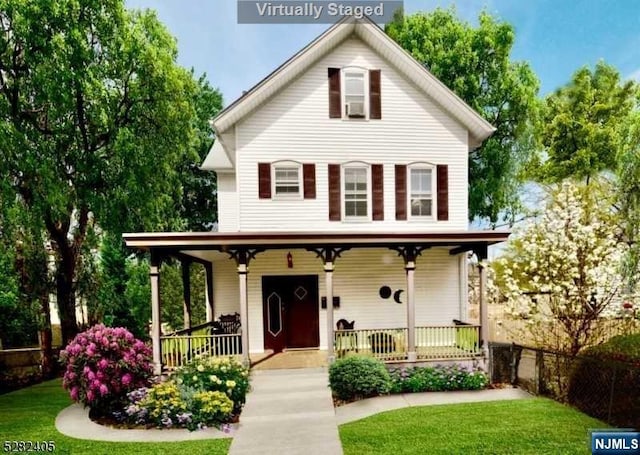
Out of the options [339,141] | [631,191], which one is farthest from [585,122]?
[339,141]

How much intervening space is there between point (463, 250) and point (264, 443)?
7583mm

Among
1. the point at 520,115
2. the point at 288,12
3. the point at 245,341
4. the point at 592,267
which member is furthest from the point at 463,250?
the point at 520,115

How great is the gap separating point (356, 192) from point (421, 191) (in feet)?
6.83

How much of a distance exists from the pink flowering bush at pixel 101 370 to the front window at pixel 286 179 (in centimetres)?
561

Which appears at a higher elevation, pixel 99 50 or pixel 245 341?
pixel 99 50

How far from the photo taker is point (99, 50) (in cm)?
1180

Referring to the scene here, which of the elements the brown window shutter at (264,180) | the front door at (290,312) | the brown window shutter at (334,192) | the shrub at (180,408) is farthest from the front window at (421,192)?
the shrub at (180,408)

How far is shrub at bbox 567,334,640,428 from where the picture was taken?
6.09 metres

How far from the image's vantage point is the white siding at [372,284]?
1095 centimetres

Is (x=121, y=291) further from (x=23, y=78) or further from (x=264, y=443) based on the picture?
(x=264, y=443)

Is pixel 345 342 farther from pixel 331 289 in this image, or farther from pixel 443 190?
pixel 443 190

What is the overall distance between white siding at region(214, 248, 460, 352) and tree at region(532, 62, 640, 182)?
49.2 feet

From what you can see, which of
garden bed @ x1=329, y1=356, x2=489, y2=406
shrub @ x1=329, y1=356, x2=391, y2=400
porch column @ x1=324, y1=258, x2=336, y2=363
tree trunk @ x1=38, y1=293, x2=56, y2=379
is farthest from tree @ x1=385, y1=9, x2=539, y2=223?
tree trunk @ x1=38, y1=293, x2=56, y2=379

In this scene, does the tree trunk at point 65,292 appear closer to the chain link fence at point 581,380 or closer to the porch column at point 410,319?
the porch column at point 410,319
